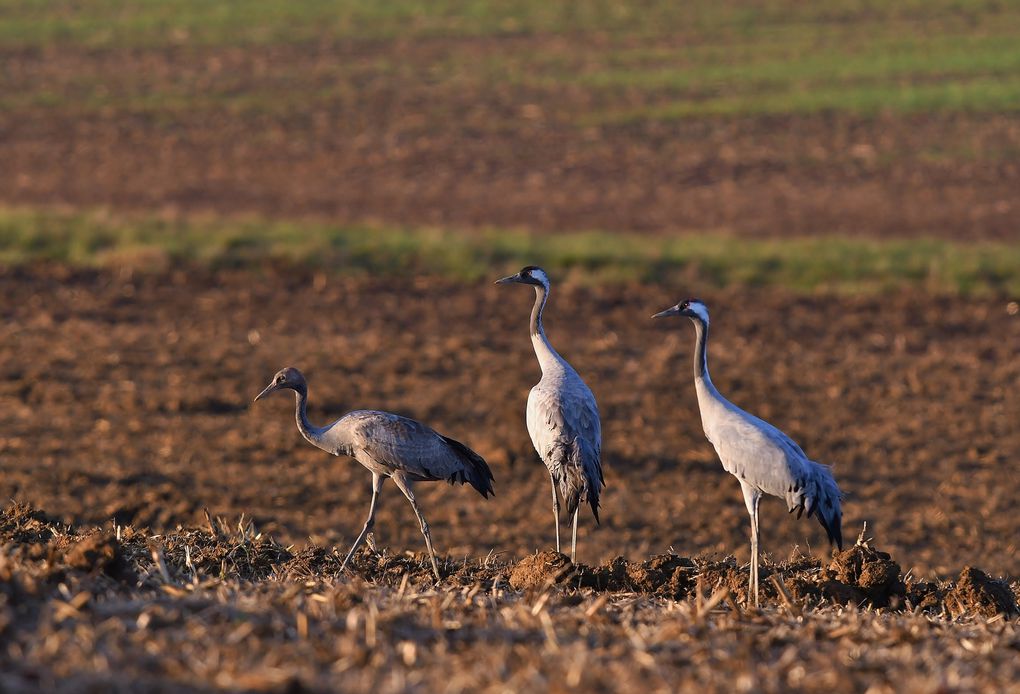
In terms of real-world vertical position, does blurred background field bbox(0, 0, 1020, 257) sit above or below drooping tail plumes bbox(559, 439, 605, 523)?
above

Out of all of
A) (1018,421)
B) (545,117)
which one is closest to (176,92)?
(545,117)

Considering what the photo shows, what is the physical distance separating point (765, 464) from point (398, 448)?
1.96 metres

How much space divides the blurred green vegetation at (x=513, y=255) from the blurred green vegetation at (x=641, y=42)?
42.6ft

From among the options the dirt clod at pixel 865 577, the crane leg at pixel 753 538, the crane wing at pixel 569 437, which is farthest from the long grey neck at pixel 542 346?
the dirt clod at pixel 865 577

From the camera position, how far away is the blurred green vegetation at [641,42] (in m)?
34.0

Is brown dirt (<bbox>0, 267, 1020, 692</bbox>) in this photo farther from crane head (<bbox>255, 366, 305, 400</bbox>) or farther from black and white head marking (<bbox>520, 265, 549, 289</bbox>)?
black and white head marking (<bbox>520, 265, 549, 289</bbox>)

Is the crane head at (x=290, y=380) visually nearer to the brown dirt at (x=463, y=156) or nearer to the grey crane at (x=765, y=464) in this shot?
the grey crane at (x=765, y=464)

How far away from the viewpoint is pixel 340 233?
65.3ft

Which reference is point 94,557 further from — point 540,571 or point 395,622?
→ point 540,571

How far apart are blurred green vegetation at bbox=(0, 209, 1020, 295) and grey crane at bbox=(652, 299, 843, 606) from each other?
34.2 feet

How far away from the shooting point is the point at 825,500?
7.67m

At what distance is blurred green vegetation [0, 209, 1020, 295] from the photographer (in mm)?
18312

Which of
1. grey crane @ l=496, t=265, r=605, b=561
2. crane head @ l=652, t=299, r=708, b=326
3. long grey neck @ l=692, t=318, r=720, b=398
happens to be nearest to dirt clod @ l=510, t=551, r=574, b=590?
grey crane @ l=496, t=265, r=605, b=561

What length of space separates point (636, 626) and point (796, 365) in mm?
8914
